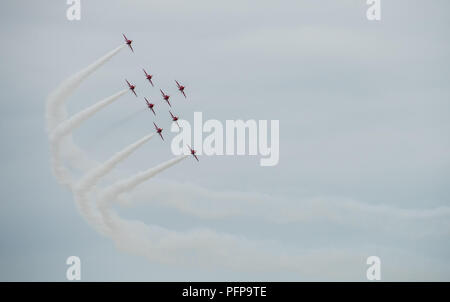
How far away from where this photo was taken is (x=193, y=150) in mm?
182000

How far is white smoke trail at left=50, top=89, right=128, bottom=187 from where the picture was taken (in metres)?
181

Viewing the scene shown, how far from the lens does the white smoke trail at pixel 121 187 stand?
18175 cm

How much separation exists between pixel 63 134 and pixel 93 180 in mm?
4859

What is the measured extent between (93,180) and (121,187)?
2.60m

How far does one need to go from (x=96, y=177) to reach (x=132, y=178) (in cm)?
327

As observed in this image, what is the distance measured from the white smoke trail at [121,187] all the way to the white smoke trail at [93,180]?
3.33 ft

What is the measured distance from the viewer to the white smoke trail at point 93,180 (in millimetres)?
181375

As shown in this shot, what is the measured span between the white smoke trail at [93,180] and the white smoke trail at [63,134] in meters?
1.27

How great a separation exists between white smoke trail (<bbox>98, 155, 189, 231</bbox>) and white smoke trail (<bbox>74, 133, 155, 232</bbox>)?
3.33 feet

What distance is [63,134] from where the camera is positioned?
182250 mm

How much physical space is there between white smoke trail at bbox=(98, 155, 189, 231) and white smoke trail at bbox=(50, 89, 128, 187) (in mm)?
3436

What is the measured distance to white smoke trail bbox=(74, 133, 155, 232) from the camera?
18138 cm
